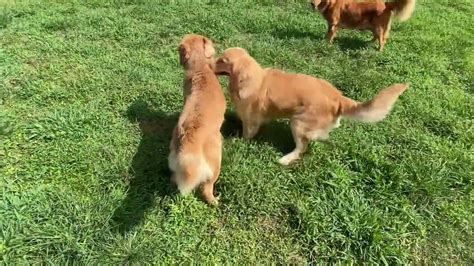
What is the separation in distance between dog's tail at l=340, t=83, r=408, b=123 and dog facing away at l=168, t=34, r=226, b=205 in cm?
113

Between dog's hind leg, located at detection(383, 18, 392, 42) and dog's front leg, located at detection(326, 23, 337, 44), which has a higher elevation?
dog's hind leg, located at detection(383, 18, 392, 42)

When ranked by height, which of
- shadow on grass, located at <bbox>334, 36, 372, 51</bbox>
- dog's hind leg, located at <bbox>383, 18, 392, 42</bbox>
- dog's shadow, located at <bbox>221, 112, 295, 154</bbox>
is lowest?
dog's shadow, located at <bbox>221, 112, 295, 154</bbox>

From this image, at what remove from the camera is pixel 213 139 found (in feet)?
10.6

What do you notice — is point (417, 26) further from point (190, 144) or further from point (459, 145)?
point (190, 144)

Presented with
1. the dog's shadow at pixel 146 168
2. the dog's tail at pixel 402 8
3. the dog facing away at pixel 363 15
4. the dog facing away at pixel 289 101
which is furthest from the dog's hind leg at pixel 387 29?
the dog's shadow at pixel 146 168

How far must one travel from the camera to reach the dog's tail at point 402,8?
5709 mm

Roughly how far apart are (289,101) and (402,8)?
3060mm

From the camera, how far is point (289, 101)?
150 inches

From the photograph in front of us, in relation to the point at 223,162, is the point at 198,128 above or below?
above

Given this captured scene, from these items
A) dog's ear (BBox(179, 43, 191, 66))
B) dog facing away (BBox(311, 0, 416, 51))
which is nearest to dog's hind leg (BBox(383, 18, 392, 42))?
dog facing away (BBox(311, 0, 416, 51))

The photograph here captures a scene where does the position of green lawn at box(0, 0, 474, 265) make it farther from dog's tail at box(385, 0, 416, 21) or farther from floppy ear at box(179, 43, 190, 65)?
floppy ear at box(179, 43, 190, 65)

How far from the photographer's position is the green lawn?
3.22 metres

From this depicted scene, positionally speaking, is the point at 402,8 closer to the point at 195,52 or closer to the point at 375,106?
the point at 375,106

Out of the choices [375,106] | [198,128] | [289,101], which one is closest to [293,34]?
[289,101]
